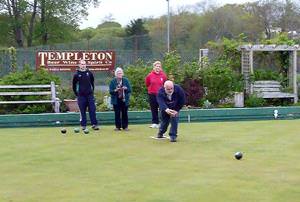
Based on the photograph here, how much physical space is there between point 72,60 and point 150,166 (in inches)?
465

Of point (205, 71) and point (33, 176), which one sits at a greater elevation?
point (205, 71)

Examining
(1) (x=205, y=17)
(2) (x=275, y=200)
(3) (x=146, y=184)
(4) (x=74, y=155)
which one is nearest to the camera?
(2) (x=275, y=200)

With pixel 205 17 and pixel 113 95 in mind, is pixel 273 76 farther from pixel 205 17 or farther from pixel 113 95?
pixel 205 17

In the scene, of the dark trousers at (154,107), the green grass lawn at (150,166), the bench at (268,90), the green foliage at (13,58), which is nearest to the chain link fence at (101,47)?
the green foliage at (13,58)

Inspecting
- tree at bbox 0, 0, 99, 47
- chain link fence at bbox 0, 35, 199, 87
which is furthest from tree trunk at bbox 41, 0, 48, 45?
chain link fence at bbox 0, 35, 199, 87

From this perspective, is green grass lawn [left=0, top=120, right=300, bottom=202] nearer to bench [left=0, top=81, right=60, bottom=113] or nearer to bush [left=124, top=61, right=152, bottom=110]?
bench [left=0, top=81, right=60, bottom=113]

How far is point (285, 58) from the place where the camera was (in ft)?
68.7

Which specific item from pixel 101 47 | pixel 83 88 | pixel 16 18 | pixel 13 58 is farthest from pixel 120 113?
pixel 16 18

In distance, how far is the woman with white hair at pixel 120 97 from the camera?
44.2ft

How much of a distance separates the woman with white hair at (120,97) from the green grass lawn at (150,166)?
597 mm

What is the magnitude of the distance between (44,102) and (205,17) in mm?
34873

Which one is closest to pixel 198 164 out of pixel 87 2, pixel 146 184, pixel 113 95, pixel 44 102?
pixel 146 184

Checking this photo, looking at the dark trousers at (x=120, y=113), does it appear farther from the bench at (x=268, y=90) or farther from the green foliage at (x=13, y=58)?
the green foliage at (x=13, y=58)

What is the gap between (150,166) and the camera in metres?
8.47
